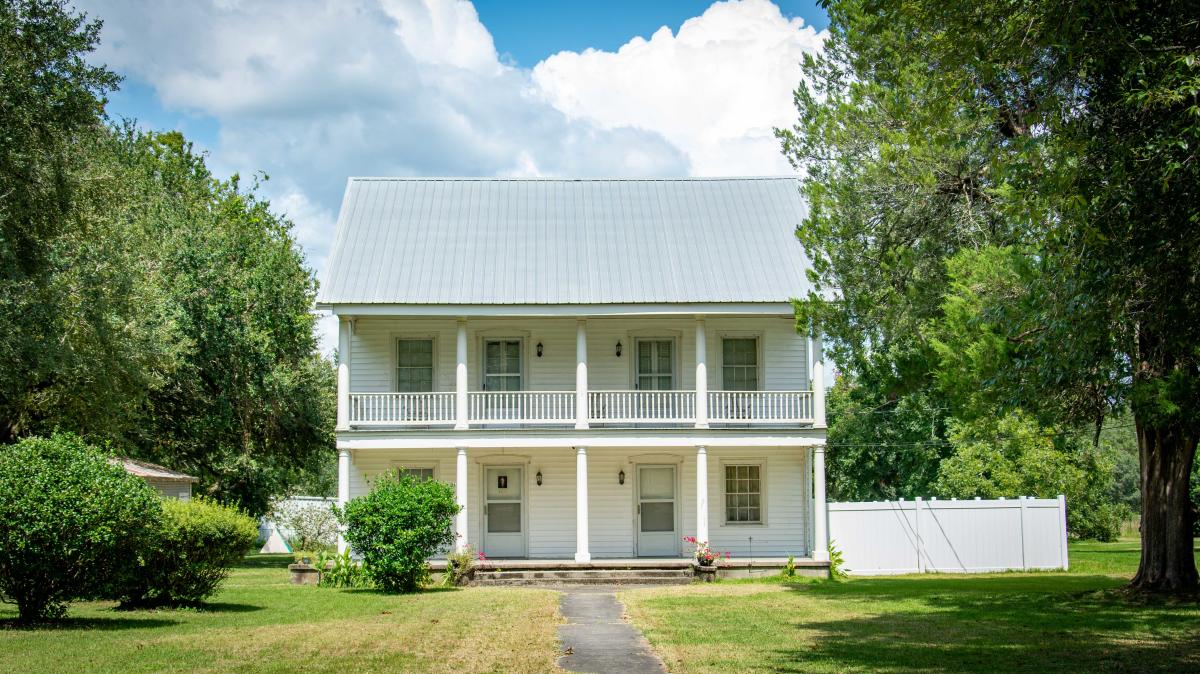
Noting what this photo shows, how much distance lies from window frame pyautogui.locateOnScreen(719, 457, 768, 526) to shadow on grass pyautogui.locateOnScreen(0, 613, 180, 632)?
45.9 feet

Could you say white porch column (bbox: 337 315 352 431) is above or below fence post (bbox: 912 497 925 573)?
above

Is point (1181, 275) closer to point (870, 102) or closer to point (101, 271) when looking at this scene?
point (870, 102)

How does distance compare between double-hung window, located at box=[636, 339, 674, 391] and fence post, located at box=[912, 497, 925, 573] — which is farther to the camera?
double-hung window, located at box=[636, 339, 674, 391]

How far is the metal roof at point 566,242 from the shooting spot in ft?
80.1

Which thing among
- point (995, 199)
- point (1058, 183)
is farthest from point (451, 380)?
point (1058, 183)

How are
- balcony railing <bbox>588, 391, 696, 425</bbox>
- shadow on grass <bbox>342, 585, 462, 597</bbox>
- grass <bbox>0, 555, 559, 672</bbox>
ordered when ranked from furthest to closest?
balcony railing <bbox>588, 391, 696, 425</bbox> < shadow on grass <bbox>342, 585, 462, 597</bbox> < grass <bbox>0, 555, 559, 672</bbox>

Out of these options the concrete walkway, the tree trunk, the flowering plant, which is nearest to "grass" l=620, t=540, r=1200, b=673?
the concrete walkway

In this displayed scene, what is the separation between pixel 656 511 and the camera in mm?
25812

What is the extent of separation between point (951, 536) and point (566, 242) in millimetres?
10477

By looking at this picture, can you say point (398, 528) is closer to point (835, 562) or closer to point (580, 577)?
point (580, 577)

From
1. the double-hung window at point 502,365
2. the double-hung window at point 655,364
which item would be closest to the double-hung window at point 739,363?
the double-hung window at point 655,364

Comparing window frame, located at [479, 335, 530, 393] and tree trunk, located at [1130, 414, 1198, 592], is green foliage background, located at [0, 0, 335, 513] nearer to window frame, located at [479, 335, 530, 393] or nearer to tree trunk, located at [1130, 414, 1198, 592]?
window frame, located at [479, 335, 530, 393]

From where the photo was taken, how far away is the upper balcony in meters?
24.9

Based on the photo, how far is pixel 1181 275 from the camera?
1012cm
